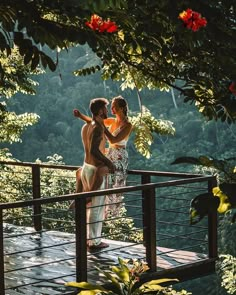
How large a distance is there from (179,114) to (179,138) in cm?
272

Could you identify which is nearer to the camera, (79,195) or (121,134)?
(79,195)

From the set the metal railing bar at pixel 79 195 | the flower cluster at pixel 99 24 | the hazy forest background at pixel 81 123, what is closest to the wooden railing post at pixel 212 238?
the metal railing bar at pixel 79 195

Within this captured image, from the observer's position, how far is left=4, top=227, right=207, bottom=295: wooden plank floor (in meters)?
6.11

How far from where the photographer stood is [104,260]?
712cm

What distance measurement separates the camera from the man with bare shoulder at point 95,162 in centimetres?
711

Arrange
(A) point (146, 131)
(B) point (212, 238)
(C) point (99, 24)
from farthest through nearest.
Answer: (A) point (146, 131)
(B) point (212, 238)
(C) point (99, 24)

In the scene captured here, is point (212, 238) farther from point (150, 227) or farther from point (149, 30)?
point (149, 30)

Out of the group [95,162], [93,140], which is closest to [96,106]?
[93,140]

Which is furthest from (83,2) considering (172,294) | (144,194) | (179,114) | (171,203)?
(179,114)

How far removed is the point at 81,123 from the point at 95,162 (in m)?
43.1

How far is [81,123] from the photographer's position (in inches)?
1982

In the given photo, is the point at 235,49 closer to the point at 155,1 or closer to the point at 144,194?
the point at 155,1

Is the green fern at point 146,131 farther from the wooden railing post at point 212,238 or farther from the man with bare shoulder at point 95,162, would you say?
the man with bare shoulder at point 95,162

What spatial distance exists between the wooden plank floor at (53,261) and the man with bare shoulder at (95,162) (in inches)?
11.6
